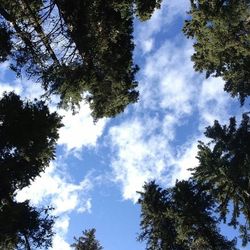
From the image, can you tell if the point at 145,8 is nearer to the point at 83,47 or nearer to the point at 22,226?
the point at 83,47

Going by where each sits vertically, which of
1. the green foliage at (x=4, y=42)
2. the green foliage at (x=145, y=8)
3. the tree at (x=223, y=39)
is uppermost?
the tree at (x=223, y=39)

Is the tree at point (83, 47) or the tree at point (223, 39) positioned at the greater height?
the tree at point (223, 39)

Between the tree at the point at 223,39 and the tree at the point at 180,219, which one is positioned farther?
the tree at the point at 180,219

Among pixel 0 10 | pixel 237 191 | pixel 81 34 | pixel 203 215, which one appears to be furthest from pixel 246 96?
pixel 0 10

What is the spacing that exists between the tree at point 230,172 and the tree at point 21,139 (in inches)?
402

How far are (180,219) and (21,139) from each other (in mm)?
12662

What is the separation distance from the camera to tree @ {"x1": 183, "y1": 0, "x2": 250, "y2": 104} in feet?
73.7

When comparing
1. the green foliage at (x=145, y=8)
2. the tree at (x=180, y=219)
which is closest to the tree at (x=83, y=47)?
the green foliage at (x=145, y=8)

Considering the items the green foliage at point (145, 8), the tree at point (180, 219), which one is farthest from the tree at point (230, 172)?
the green foliage at point (145, 8)

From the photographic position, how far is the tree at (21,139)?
19.7 metres

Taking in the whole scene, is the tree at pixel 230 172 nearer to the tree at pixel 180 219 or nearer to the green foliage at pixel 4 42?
the tree at pixel 180 219

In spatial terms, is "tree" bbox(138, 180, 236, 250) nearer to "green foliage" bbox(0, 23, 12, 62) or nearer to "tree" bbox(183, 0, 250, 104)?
"tree" bbox(183, 0, 250, 104)

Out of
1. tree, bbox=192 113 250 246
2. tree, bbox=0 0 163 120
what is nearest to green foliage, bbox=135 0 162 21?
tree, bbox=0 0 163 120

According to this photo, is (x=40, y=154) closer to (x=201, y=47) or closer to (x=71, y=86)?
(x=71, y=86)
